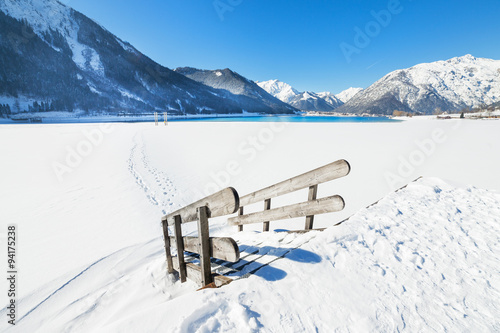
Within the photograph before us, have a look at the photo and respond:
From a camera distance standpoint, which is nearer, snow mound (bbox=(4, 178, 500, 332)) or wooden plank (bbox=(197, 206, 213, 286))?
snow mound (bbox=(4, 178, 500, 332))

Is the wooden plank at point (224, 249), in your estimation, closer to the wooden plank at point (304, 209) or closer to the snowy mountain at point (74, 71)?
the wooden plank at point (304, 209)

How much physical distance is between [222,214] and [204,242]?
1.79 ft

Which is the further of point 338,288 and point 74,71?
point 74,71

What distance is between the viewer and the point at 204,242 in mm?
2162

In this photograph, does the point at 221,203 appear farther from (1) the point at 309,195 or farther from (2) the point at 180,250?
(1) the point at 309,195

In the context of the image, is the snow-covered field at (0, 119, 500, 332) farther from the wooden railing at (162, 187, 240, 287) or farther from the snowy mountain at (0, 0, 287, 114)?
the snowy mountain at (0, 0, 287, 114)

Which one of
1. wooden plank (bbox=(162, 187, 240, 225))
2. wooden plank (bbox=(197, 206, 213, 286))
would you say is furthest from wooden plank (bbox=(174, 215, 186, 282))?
wooden plank (bbox=(197, 206, 213, 286))

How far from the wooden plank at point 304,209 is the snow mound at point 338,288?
0.34 metres

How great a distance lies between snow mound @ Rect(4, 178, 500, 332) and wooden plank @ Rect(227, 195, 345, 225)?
0.34 metres

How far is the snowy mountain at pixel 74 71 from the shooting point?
111m

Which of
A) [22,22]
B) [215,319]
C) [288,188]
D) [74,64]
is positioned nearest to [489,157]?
[288,188]

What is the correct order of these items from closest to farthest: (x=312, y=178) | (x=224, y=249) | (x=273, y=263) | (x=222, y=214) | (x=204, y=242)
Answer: (x=222, y=214)
(x=224, y=249)
(x=204, y=242)
(x=273, y=263)
(x=312, y=178)

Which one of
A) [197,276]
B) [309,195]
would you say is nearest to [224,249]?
[197,276]

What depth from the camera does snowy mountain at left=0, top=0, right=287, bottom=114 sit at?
111m
